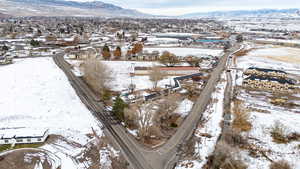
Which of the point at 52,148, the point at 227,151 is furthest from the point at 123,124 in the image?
the point at 227,151

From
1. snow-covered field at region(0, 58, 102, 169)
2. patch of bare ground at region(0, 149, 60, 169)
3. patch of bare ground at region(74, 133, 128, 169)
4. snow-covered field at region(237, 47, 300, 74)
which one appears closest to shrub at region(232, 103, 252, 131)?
patch of bare ground at region(74, 133, 128, 169)

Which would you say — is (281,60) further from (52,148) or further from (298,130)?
(52,148)

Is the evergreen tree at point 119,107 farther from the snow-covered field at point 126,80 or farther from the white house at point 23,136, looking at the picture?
the snow-covered field at point 126,80

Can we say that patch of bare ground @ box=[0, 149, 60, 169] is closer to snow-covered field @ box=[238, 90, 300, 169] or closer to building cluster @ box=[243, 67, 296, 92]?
snow-covered field @ box=[238, 90, 300, 169]

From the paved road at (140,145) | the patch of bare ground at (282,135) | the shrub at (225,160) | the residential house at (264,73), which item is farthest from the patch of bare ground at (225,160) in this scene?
the residential house at (264,73)

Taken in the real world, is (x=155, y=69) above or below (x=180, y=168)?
above
